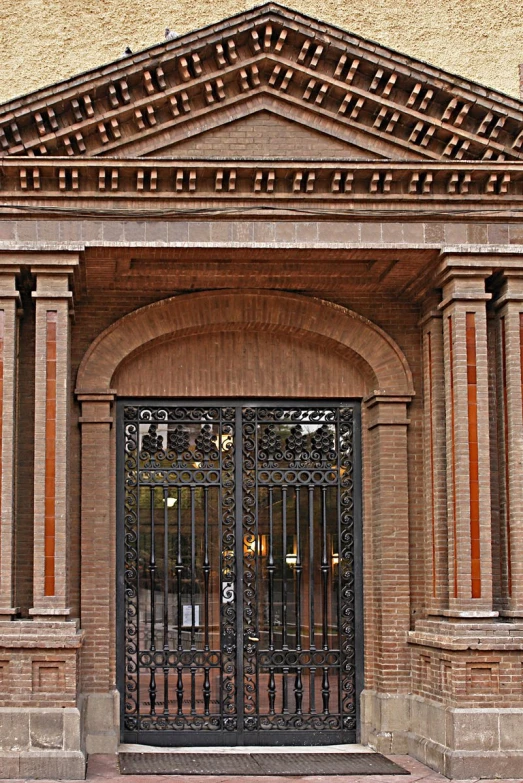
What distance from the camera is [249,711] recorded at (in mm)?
12867

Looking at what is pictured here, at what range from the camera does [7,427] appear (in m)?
11.6

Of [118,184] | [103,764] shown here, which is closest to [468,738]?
[103,764]

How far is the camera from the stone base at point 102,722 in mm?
12172

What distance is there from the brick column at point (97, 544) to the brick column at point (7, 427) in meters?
1.17

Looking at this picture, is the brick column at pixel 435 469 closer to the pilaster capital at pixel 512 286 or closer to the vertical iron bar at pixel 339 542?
the pilaster capital at pixel 512 286

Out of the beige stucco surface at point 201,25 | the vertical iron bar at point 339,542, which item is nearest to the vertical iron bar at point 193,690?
the vertical iron bar at point 339,542

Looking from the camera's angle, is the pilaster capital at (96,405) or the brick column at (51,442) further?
the pilaster capital at (96,405)

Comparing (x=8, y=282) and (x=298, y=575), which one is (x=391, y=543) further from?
(x=8, y=282)

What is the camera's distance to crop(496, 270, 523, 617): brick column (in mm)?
11836

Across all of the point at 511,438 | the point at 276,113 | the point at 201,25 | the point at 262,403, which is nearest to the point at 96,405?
the point at 262,403

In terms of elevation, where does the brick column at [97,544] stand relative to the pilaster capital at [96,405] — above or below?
below

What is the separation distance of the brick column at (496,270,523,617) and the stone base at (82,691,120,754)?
4451 mm

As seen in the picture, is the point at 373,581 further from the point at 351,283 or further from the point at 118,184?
the point at 118,184

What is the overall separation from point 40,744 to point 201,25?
974cm
